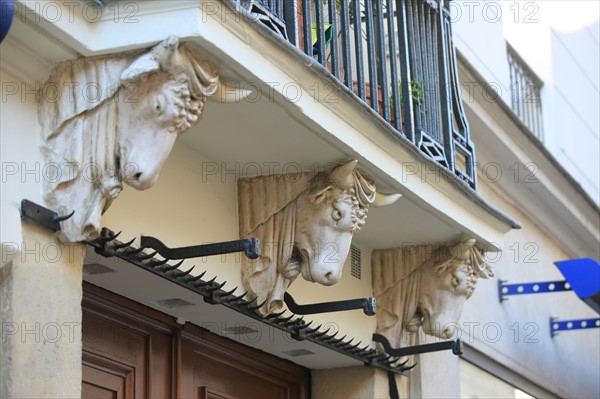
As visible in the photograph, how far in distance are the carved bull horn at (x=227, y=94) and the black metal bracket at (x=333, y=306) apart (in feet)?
4.98

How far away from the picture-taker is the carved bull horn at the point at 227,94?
5801 millimetres

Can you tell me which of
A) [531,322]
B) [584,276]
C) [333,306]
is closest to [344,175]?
[333,306]

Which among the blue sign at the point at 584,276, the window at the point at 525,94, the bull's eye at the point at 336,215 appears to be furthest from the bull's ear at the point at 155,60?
the window at the point at 525,94

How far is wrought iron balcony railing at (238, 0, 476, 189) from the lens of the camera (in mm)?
6836

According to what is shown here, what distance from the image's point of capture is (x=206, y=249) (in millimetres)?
6051

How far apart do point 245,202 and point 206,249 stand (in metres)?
1.03

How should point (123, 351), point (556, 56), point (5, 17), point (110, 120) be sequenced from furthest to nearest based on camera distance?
point (556, 56) < point (123, 351) < point (110, 120) < point (5, 17)

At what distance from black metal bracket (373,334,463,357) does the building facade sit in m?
0.04

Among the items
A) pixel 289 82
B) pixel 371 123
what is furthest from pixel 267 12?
pixel 371 123

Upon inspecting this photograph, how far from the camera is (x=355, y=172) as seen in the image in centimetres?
690

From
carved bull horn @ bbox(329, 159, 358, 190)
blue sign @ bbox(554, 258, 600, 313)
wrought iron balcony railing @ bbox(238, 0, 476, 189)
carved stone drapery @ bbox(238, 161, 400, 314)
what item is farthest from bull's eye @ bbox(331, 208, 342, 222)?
blue sign @ bbox(554, 258, 600, 313)

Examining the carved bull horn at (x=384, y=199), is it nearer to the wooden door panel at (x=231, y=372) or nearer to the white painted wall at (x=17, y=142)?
the wooden door panel at (x=231, y=372)

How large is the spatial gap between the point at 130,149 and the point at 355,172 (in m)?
1.64

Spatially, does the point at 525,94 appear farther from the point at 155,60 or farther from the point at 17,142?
the point at 17,142
